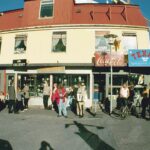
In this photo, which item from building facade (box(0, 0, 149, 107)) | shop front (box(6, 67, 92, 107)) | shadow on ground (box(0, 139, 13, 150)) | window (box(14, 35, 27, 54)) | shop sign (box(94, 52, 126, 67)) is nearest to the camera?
shadow on ground (box(0, 139, 13, 150))

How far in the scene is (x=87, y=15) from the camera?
21.4m

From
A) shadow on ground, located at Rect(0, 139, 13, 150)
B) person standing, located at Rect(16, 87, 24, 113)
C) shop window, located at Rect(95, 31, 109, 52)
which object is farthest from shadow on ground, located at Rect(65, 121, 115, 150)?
shop window, located at Rect(95, 31, 109, 52)

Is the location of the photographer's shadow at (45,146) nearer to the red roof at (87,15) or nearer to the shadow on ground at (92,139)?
the shadow on ground at (92,139)

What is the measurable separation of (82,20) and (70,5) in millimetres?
1602

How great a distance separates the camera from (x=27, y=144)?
9.63 meters

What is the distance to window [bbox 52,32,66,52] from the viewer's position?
69.7 feet

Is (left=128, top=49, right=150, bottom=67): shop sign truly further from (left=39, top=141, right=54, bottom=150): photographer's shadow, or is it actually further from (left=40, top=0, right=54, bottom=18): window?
(left=39, top=141, right=54, bottom=150): photographer's shadow

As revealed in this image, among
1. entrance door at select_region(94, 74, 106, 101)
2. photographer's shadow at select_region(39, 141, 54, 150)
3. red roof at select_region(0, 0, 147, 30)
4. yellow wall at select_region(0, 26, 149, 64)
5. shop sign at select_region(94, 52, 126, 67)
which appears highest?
red roof at select_region(0, 0, 147, 30)

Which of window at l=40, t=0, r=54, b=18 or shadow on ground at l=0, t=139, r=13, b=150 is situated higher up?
window at l=40, t=0, r=54, b=18

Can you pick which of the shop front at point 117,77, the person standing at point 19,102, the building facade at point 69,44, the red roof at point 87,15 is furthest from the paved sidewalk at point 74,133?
the red roof at point 87,15

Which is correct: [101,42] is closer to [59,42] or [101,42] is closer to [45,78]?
[59,42]

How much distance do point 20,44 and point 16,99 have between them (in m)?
5.88

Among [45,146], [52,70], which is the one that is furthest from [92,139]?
[52,70]

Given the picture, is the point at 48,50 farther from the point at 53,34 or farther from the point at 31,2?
the point at 31,2
